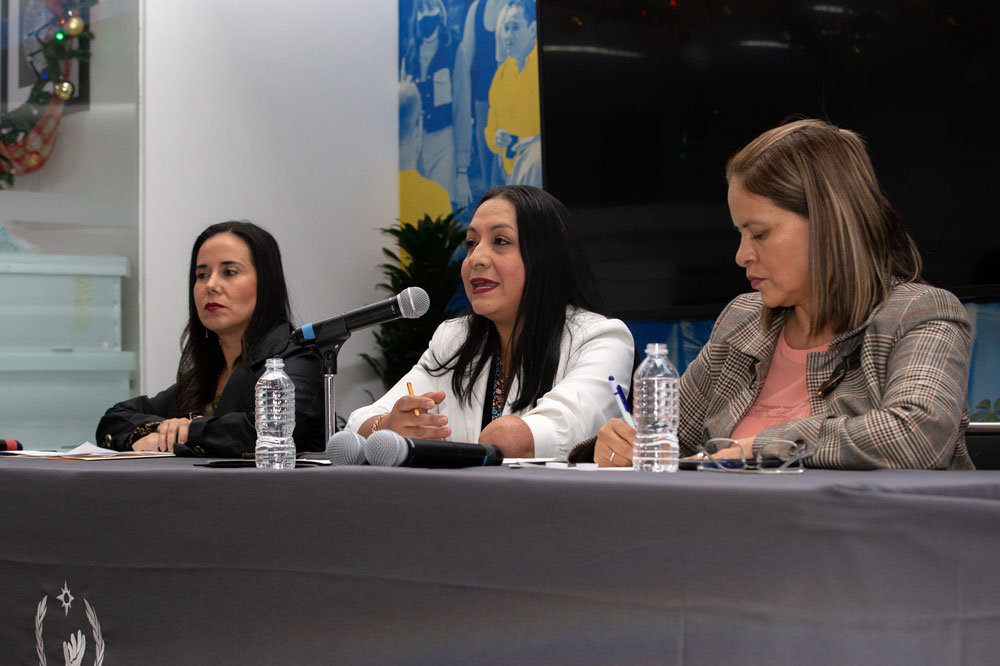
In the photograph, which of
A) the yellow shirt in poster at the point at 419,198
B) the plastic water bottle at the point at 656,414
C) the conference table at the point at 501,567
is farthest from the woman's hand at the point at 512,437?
the yellow shirt in poster at the point at 419,198

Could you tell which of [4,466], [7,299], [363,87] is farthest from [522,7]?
[4,466]

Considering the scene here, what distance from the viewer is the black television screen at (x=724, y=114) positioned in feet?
9.37

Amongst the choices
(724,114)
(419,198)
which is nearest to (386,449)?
(724,114)

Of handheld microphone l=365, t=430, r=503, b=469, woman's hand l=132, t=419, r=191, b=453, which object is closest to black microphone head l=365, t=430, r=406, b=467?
handheld microphone l=365, t=430, r=503, b=469

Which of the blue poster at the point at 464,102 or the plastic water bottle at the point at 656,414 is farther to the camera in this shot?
the blue poster at the point at 464,102

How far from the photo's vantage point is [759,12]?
11.0 ft

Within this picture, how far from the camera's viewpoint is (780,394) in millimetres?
1706

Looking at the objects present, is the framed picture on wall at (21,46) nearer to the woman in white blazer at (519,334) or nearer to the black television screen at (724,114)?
the black television screen at (724,114)

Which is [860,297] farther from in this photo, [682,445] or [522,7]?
[522,7]

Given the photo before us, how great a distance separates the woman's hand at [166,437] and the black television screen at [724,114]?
184cm

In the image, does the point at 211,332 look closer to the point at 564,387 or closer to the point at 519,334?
the point at 519,334

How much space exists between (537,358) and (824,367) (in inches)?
29.0

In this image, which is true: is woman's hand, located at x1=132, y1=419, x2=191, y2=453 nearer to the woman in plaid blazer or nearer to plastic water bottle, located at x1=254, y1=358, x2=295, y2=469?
plastic water bottle, located at x1=254, y1=358, x2=295, y2=469

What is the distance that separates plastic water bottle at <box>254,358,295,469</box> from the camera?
1.49 metres
